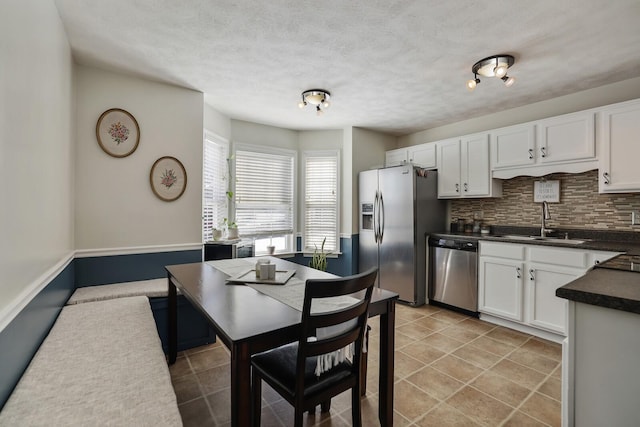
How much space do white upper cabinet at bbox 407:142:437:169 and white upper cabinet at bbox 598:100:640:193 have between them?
1.73 meters

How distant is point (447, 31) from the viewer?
207 centimetres

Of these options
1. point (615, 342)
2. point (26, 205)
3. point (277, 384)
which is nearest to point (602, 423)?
point (615, 342)

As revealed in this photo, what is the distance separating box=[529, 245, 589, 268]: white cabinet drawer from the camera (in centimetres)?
265

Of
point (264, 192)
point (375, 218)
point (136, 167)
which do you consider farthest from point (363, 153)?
point (136, 167)

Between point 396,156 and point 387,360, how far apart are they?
3574 mm

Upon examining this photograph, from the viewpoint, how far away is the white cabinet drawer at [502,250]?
3061 millimetres

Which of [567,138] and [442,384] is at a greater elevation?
[567,138]

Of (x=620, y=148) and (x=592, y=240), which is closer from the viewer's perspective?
(x=620, y=148)

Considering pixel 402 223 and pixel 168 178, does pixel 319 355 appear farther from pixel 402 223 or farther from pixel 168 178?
pixel 402 223

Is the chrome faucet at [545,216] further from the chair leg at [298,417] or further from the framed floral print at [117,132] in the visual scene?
the framed floral print at [117,132]

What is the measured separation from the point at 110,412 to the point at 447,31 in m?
2.76

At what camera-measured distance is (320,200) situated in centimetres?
468

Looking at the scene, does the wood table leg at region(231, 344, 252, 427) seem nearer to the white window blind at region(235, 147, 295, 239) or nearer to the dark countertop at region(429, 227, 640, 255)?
the dark countertop at region(429, 227, 640, 255)

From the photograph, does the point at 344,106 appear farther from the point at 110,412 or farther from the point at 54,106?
the point at 110,412
